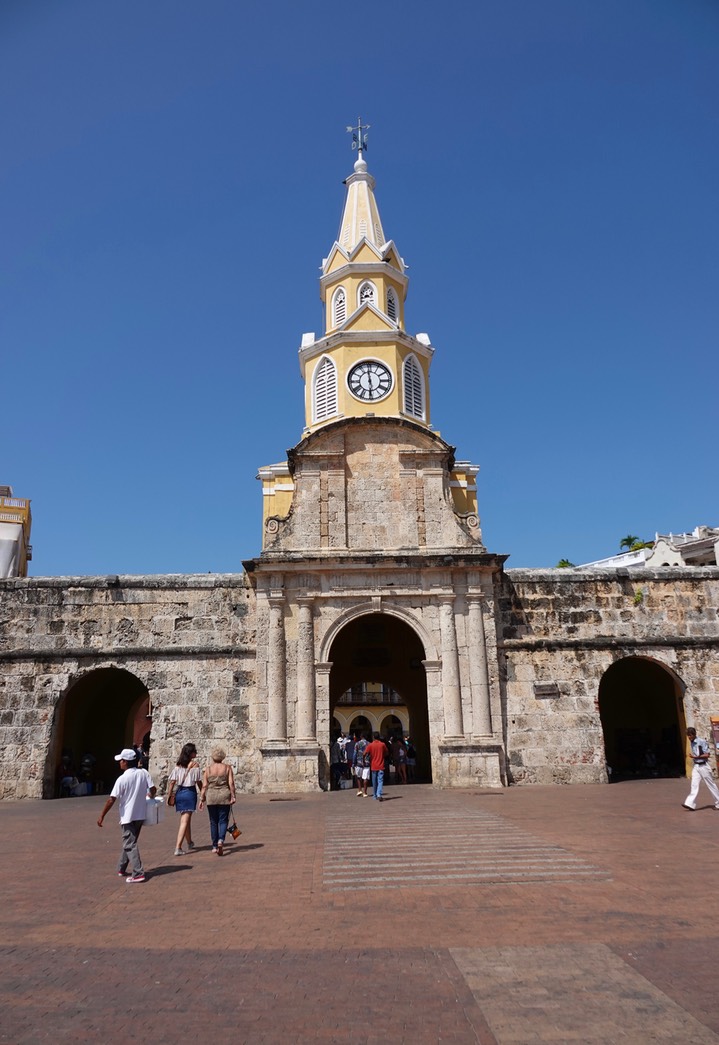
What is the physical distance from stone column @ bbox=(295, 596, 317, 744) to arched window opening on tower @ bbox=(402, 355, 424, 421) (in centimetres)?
1190

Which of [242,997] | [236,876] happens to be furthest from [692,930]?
[236,876]

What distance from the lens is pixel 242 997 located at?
15.7ft

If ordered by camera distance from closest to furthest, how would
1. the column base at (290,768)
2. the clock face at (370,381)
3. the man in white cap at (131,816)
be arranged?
the man in white cap at (131,816) < the column base at (290,768) < the clock face at (370,381)

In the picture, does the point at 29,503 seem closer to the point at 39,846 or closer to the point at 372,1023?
the point at 39,846

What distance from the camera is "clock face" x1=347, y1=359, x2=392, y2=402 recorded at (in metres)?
27.4

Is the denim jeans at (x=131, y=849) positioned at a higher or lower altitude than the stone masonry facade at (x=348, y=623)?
lower

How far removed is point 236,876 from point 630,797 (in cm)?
974

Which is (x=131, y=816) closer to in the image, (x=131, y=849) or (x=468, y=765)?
(x=131, y=849)

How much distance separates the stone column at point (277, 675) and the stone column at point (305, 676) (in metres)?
0.36

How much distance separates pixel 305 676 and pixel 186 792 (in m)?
7.27

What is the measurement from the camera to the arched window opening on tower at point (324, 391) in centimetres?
2786

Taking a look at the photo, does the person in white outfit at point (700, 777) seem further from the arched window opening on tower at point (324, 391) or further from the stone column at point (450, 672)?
the arched window opening on tower at point (324, 391)

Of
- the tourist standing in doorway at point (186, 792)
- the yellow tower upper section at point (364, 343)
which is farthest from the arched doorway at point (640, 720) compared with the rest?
the tourist standing in doorway at point (186, 792)

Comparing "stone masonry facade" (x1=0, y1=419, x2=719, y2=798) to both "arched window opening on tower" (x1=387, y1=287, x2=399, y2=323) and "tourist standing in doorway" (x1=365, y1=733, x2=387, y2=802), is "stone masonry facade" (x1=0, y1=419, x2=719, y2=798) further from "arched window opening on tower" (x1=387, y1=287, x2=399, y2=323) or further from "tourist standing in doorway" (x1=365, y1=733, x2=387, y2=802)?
"arched window opening on tower" (x1=387, y1=287, x2=399, y2=323)
